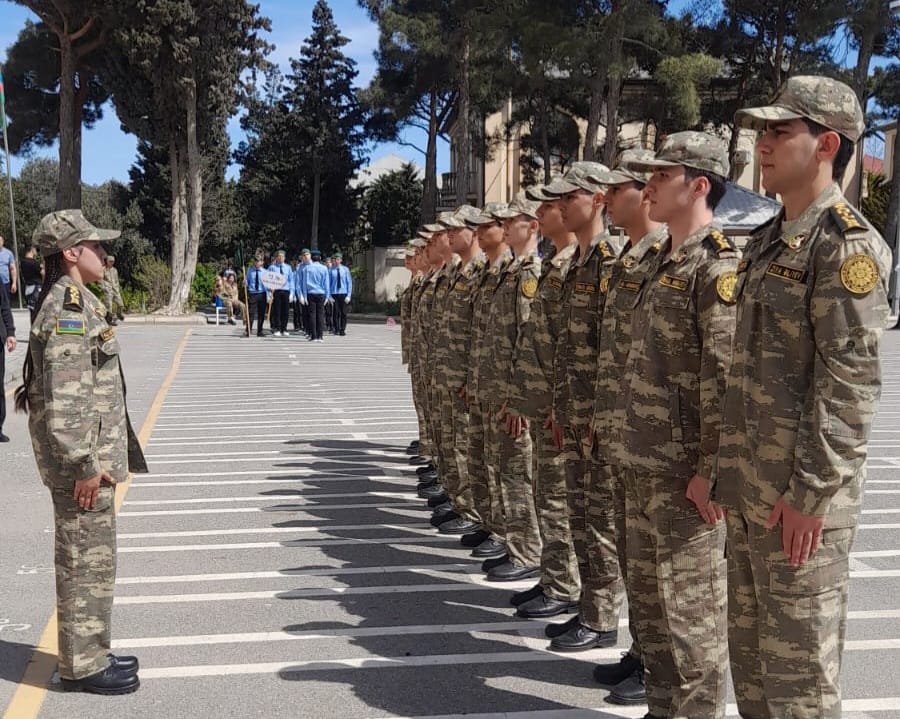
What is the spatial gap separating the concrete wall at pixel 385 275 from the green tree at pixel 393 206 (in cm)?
707

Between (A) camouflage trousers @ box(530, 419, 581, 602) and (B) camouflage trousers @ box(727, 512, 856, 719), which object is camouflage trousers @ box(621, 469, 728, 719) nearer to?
(B) camouflage trousers @ box(727, 512, 856, 719)

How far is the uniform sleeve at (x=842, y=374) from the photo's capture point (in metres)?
2.70

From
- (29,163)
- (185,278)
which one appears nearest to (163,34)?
(185,278)

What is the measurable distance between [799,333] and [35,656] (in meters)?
3.65

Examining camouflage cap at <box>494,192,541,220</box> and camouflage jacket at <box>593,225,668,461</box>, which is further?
camouflage cap at <box>494,192,541,220</box>

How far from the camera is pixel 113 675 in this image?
4133 millimetres

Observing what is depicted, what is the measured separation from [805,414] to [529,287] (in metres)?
2.78

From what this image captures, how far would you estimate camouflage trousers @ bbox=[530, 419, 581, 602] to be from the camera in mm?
4941

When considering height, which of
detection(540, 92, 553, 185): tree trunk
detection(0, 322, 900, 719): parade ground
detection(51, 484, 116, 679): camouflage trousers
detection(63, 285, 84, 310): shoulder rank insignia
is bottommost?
detection(0, 322, 900, 719): parade ground

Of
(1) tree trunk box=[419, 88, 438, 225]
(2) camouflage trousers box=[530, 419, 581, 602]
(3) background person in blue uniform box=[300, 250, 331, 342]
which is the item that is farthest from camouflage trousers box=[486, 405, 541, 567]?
(1) tree trunk box=[419, 88, 438, 225]

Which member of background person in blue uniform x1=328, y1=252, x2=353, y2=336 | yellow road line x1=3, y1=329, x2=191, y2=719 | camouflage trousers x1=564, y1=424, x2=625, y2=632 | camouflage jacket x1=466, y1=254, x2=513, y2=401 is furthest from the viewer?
background person in blue uniform x1=328, y1=252, x2=353, y2=336

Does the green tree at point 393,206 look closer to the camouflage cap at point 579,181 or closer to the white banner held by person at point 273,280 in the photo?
the white banner held by person at point 273,280

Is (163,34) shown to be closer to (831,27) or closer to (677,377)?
(831,27)

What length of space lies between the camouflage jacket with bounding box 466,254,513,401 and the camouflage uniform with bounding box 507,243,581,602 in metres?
0.70
